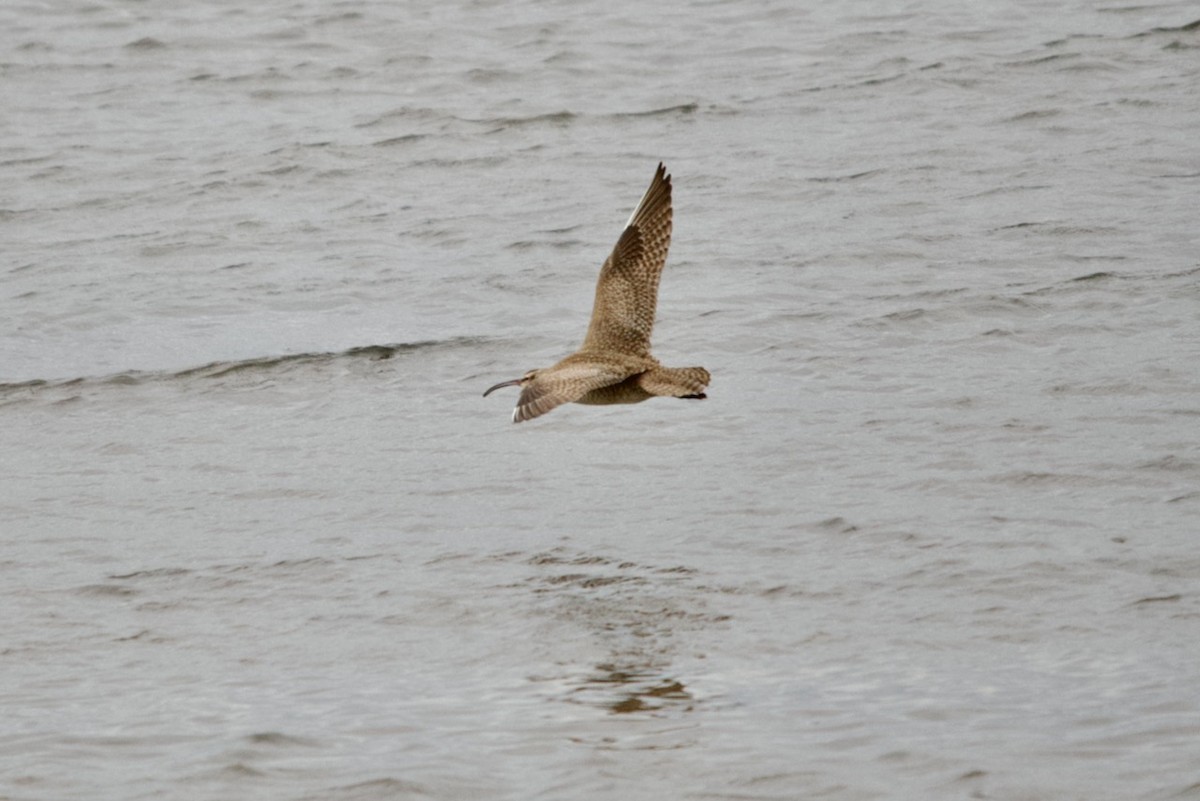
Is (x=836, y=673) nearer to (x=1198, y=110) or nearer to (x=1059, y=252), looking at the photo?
(x=1059, y=252)

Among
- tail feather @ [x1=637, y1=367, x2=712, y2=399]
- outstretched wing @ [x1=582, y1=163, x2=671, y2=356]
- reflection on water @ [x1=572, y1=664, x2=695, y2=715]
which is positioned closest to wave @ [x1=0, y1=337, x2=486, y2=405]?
outstretched wing @ [x1=582, y1=163, x2=671, y2=356]

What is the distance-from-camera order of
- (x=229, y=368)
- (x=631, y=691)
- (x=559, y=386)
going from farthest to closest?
(x=229, y=368)
(x=559, y=386)
(x=631, y=691)

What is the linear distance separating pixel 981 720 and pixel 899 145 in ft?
28.1

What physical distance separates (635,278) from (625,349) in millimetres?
539

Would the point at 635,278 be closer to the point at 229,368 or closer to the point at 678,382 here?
the point at 678,382

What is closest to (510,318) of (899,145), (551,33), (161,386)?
(161,386)

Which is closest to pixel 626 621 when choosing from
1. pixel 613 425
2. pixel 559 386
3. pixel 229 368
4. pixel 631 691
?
pixel 631 691

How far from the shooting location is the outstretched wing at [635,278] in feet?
30.8

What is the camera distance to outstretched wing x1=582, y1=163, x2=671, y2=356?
30.8 feet

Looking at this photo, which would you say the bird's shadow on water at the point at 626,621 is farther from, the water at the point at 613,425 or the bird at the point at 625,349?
the bird at the point at 625,349

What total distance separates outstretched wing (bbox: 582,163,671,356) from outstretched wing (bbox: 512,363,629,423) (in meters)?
0.65

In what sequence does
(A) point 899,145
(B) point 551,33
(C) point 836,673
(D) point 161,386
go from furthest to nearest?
(B) point 551,33 < (A) point 899,145 < (D) point 161,386 < (C) point 836,673

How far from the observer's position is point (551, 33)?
18.5 metres

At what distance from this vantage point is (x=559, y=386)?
838 cm
